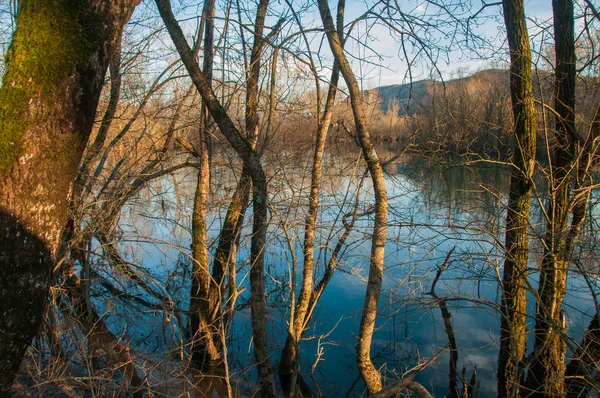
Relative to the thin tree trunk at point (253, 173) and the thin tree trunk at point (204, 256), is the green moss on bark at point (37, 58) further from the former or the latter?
the thin tree trunk at point (204, 256)

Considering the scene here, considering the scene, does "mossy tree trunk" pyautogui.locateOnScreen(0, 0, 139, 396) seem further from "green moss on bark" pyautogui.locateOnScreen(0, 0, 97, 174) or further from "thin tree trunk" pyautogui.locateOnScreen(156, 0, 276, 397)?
"thin tree trunk" pyautogui.locateOnScreen(156, 0, 276, 397)

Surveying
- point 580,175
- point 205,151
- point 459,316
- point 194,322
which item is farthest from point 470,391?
point 205,151

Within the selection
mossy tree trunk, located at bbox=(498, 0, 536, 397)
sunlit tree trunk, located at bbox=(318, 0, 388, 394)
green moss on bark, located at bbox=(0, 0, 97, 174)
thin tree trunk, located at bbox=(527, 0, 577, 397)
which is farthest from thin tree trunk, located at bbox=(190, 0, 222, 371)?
thin tree trunk, located at bbox=(527, 0, 577, 397)

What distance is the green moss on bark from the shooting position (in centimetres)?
200

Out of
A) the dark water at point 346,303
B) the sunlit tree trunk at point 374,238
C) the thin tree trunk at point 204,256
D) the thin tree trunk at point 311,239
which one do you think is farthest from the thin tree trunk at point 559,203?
the thin tree trunk at point 204,256

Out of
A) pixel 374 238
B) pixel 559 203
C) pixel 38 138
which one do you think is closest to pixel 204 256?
pixel 374 238

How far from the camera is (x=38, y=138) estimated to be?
2039mm

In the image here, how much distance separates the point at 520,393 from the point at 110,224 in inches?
213

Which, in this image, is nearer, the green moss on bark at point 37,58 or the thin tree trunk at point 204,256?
the green moss on bark at point 37,58

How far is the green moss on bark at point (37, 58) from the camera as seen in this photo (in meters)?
2.00

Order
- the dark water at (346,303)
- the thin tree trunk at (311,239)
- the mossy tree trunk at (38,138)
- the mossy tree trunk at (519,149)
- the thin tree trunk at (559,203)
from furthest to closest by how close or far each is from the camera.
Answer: the dark water at (346,303)
the thin tree trunk at (311,239)
the mossy tree trunk at (519,149)
the thin tree trunk at (559,203)
the mossy tree trunk at (38,138)

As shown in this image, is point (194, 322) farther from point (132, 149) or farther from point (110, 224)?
point (132, 149)

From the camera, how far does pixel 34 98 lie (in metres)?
2.03

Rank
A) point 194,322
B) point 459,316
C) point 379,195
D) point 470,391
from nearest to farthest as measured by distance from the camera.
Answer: point 379,195 → point 470,391 → point 194,322 → point 459,316
